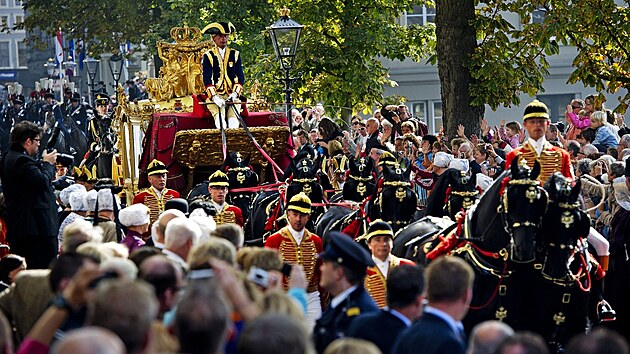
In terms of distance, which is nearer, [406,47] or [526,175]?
[526,175]

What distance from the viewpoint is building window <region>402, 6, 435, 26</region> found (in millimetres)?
40625

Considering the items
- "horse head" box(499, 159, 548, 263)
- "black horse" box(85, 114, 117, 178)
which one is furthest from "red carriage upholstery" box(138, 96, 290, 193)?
"horse head" box(499, 159, 548, 263)

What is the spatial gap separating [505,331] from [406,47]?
23185mm

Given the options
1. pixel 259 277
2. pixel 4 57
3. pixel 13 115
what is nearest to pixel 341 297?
pixel 259 277

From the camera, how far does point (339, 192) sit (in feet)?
60.7

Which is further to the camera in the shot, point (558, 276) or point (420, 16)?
point (420, 16)

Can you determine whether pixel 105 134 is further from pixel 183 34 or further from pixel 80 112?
pixel 80 112

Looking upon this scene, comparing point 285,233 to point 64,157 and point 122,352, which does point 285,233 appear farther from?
point 122,352

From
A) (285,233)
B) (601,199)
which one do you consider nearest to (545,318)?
(285,233)

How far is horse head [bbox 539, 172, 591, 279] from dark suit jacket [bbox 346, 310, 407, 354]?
408 centimetres

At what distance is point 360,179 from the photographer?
674 inches

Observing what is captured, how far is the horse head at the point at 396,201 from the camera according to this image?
15.0 meters

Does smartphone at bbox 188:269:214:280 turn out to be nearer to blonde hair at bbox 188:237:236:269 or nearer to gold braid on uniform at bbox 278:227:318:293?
blonde hair at bbox 188:237:236:269

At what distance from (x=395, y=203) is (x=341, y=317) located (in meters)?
5.82
